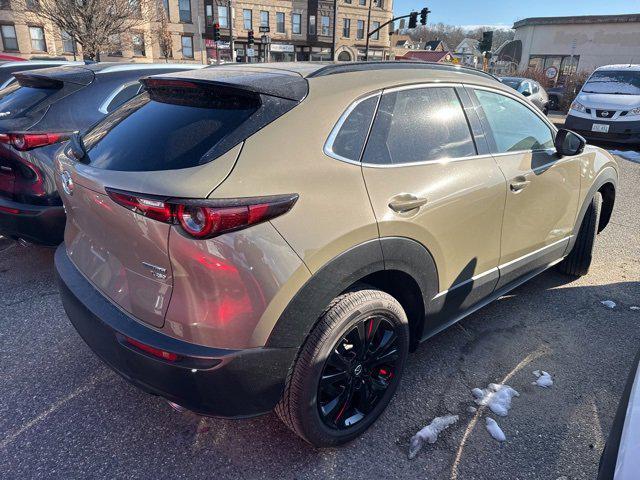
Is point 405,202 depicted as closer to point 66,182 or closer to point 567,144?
point 66,182

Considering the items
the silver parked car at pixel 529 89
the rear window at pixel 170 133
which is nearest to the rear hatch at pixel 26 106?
the rear window at pixel 170 133

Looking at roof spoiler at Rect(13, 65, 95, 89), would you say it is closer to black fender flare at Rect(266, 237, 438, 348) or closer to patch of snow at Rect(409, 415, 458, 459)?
black fender flare at Rect(266, 237, 438, 348)

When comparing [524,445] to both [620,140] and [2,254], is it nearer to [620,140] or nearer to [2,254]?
[2,254]

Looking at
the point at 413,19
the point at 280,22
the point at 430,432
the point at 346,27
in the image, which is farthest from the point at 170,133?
the point at 346,27

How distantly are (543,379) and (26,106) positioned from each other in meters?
4.38

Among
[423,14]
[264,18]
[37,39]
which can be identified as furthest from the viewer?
[264,18]

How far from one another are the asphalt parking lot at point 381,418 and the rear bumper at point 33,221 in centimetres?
49

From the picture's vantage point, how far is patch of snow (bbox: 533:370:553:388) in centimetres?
281

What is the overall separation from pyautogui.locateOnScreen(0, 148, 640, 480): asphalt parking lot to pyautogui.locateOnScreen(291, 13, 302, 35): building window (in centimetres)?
5006

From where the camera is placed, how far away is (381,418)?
252 centimetres

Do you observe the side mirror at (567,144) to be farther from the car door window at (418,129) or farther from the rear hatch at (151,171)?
the rear hatch at (151,171)

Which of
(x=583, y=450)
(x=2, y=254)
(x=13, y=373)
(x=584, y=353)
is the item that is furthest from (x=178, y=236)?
(x=2, y=254)

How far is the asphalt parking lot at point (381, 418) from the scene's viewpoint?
220 centimetres

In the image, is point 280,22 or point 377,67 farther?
point 280,22
